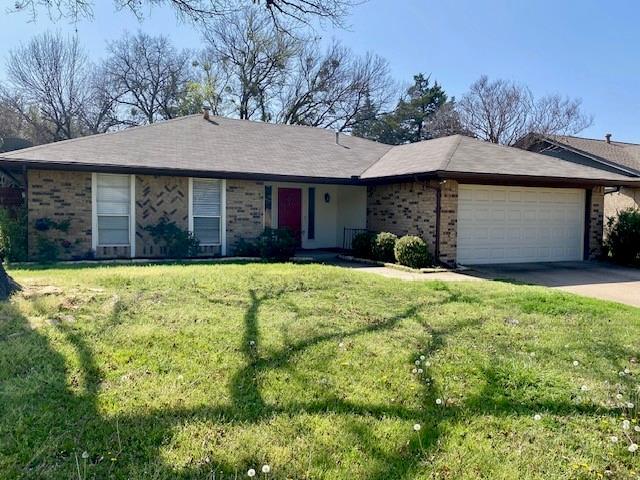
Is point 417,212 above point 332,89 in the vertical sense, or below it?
below

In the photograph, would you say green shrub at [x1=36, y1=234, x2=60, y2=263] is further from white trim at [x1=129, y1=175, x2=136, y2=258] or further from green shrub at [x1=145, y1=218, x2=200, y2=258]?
green shrub at [x1=145, y1=218, x2=200, y2=258]

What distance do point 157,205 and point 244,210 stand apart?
2305 millimetres

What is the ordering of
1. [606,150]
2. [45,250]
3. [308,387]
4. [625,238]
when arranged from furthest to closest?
[606,150] → [625,238] → [45,250] → [308,387]

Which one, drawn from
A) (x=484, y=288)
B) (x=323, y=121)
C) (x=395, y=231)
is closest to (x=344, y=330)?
(x=484, y=288)

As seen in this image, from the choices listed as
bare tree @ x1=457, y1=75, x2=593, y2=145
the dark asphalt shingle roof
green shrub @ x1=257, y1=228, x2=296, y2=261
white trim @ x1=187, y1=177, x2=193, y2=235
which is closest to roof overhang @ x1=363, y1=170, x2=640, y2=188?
green shrub @ x1=257, y1=228, x2=296, y2=261

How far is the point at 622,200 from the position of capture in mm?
18203

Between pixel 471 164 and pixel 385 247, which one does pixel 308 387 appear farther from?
pixel 471 164

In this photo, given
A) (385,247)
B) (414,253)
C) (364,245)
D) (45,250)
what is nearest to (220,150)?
(364,245)

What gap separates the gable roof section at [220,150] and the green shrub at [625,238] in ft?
24.8

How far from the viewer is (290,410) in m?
3.55

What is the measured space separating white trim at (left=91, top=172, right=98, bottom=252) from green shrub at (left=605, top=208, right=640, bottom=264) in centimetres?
1424

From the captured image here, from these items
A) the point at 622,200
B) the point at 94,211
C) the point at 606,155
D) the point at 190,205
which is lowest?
the point at 94,211

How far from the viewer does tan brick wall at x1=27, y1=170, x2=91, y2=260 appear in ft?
37.1

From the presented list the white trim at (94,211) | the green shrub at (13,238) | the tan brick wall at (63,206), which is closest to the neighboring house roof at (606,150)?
the white trim at (94,211)
